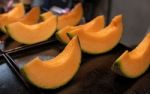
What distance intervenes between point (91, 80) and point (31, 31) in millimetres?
279

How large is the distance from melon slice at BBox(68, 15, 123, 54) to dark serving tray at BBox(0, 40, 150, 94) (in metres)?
0.02

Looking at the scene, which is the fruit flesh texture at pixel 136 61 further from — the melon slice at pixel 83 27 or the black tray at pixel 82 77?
the melon slice at pixel 83 27

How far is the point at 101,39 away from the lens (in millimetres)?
689

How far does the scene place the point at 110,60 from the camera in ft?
2.20

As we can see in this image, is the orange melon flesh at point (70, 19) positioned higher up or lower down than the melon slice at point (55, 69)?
lower down

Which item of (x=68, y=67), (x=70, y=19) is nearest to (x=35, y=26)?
(x=70, y=19)

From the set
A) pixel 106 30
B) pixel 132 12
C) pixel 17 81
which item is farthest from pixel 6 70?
pixel 132 12

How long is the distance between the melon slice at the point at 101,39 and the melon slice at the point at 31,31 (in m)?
0.15

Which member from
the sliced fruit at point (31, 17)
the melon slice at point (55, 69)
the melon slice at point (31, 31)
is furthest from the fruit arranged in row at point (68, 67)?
the sliced fruit at point (31, 17)

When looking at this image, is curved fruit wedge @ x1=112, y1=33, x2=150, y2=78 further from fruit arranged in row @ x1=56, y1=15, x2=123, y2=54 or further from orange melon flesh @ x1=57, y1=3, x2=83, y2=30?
orange melon flesh @ x1=57, y1=3, x2=83, y2=30

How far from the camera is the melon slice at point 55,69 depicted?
53 cm

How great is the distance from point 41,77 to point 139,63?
0.25m

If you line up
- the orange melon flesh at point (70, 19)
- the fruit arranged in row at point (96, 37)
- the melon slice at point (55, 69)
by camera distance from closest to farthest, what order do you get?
the melon slice at point (55, 69)
the fruit arranged in row at point (96, 37)
the orange melon flesh at point (70, 19)

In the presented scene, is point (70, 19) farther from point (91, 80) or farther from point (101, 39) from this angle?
point (91, 80)
